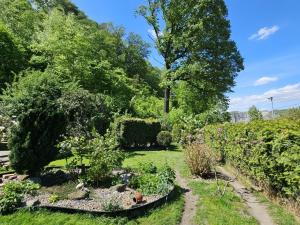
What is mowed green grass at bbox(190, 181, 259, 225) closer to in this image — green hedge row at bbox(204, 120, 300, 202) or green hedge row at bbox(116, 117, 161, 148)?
green hedge row at bbox(204, 120, 300, 202)

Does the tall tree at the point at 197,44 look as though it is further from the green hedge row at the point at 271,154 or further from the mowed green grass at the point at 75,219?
the mowed green grass at the point at 75,219

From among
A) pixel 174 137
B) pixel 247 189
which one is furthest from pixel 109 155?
pixel 174 137

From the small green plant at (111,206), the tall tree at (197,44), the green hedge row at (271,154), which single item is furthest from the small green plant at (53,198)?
the tall tree at (197,44)

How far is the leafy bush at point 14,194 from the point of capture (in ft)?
18.2

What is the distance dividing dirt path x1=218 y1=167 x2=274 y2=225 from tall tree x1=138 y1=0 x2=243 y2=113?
52.9 ft

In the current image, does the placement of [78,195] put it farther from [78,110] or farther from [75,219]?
[78,110]

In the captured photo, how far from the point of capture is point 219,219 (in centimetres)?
556

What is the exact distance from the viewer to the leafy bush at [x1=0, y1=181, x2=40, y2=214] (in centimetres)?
555

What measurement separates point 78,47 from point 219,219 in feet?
58.3

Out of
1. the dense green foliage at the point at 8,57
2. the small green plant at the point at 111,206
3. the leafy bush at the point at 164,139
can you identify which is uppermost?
the dense green foliage at the point at 8,57

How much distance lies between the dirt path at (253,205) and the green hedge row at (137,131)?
7.76m

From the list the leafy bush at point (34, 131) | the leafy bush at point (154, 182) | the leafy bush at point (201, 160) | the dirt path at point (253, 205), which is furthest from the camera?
the leafy bush at point (201, 160)

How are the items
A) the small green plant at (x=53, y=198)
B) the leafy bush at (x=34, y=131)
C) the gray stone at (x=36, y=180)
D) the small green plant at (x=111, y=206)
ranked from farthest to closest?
1. the leafy bush at (x=34, y=131)
2. the gray stone at (x=36, y=180)
3. the small green plant at (x=53, y=198)
4. the small green plant at (x=111, y=206)

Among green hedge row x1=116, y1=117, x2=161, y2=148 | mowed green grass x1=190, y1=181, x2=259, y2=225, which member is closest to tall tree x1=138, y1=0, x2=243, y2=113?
green hedge row x1=116, y1=117, x2=161, y2=148
